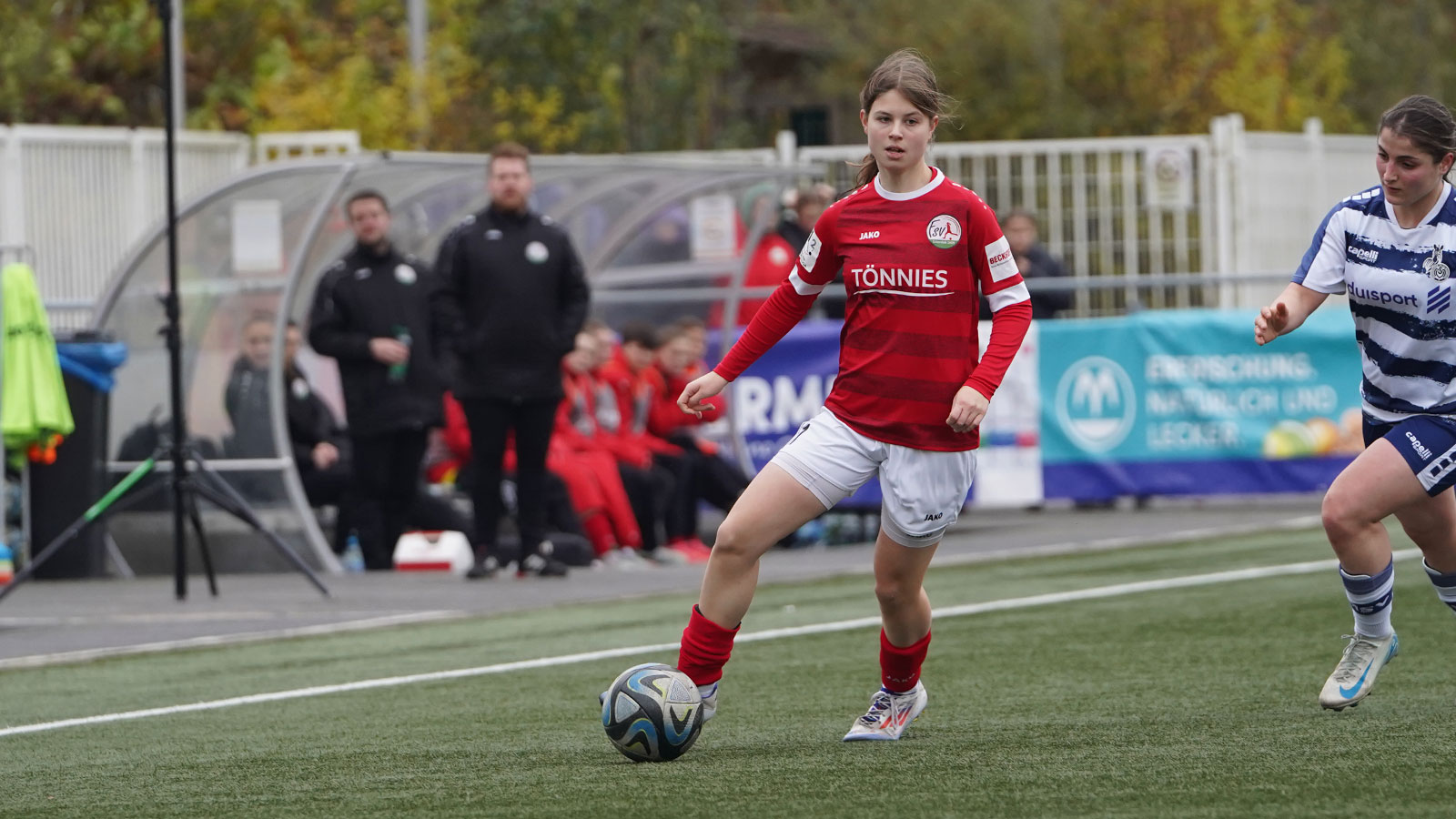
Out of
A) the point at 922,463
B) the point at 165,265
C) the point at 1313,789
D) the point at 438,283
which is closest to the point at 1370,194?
the point at 922,463

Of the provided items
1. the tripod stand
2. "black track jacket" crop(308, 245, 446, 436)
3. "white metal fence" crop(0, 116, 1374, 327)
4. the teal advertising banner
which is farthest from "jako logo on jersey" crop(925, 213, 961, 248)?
"white metal fence" crop(0, 116, 1374, 327)

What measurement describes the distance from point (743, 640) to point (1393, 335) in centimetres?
399

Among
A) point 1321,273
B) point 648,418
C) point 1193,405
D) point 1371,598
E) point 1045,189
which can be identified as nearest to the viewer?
point 1321,273

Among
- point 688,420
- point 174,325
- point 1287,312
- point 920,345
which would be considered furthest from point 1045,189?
point 920,345

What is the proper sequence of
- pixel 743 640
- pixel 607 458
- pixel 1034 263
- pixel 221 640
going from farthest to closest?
pixel 1034 263, pixel 607 458, pixel 221 640, pixel 743 640

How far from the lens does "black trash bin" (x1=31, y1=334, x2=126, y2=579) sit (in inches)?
548

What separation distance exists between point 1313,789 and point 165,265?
33.6 feet

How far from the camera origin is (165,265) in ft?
46.8

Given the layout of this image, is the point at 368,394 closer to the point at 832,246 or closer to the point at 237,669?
the point at 237,669

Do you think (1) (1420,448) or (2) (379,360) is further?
Result: (2) (379,360)

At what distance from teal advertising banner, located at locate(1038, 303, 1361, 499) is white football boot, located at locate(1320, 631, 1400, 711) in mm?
10010

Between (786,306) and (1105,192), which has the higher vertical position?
(1105,192)

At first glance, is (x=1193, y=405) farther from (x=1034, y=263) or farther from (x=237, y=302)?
(x=237, y=302)

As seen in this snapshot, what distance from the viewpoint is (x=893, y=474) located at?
6.44 m
